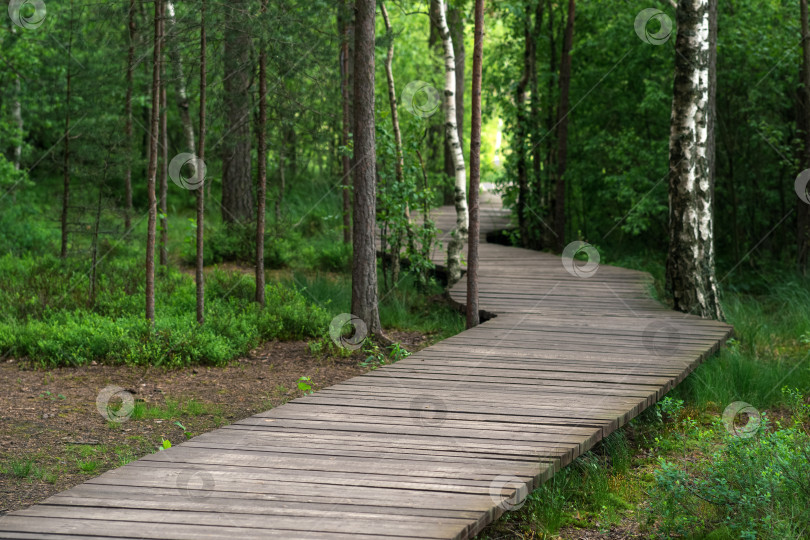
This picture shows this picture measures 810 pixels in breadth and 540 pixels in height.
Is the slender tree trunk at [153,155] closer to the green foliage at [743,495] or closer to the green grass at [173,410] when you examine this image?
the green grass at [173,410]

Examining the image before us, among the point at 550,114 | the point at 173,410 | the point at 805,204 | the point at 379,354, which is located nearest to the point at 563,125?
the point at 550,114

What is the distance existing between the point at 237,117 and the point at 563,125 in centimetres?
564

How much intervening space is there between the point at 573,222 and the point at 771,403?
10346 mm

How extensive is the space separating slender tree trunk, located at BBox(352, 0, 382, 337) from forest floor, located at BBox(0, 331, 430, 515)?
817mm

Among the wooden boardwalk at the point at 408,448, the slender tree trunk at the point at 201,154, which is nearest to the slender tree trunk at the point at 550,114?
the wooden boardwalk at the point at 408,448

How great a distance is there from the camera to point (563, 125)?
14.0m

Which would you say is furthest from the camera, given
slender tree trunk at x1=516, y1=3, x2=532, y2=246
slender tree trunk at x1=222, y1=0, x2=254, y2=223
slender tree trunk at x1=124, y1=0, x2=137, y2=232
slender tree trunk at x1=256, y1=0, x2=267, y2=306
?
slender tree trunk at x1=516, y1=3, x2=532, y2=246

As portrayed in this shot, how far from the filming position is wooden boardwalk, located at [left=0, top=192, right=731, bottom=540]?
403 cm

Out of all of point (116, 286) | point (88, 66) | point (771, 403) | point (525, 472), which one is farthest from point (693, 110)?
point (88, 66)

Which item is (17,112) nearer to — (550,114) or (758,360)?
(550,114)

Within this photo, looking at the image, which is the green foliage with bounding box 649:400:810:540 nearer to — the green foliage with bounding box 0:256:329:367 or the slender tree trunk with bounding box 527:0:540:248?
the green foliage with bounding box 0:256:329:367

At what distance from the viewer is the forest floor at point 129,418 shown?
623 centimetres

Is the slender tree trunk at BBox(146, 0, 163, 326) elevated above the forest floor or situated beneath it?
elevated above

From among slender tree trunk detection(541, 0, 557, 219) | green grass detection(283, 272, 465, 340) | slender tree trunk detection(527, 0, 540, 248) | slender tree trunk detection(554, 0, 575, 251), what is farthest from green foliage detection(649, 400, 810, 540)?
slender tree trunk detection(541, 0, 557, 219)
